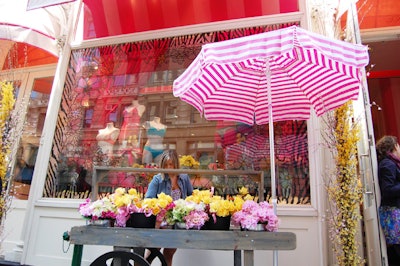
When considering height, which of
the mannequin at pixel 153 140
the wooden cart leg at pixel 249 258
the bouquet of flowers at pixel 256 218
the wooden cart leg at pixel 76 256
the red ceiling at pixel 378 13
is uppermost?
the red ceiling at pixel 378 13

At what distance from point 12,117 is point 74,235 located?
2.70 meters

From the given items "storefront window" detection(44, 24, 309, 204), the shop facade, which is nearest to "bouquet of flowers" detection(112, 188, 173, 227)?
the shop facade

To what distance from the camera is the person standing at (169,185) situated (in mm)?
3143

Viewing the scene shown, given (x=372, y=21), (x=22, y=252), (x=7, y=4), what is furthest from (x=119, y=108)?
(x=372, y=21)

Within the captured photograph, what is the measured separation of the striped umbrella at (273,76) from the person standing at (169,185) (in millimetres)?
690

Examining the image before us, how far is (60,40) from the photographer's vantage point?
4719mm

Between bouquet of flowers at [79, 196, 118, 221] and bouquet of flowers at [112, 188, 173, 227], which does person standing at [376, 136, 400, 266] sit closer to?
bouquet of flowers at [112, 188, 173, 227]

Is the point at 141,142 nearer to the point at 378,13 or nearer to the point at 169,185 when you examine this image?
the point at 169,185

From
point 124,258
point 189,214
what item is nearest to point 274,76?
point 189,214

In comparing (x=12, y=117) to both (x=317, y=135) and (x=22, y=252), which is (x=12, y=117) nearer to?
(x=22, y=252)

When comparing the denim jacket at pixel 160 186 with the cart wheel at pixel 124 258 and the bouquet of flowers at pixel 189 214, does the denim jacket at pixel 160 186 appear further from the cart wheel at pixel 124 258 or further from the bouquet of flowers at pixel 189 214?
the cart wheel at pixel 124 258

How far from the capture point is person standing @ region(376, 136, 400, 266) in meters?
2.88

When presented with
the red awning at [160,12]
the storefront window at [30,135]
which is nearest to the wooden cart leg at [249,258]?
the red awning at [160,12]

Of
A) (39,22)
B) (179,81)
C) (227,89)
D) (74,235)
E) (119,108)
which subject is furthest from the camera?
(119,108)
